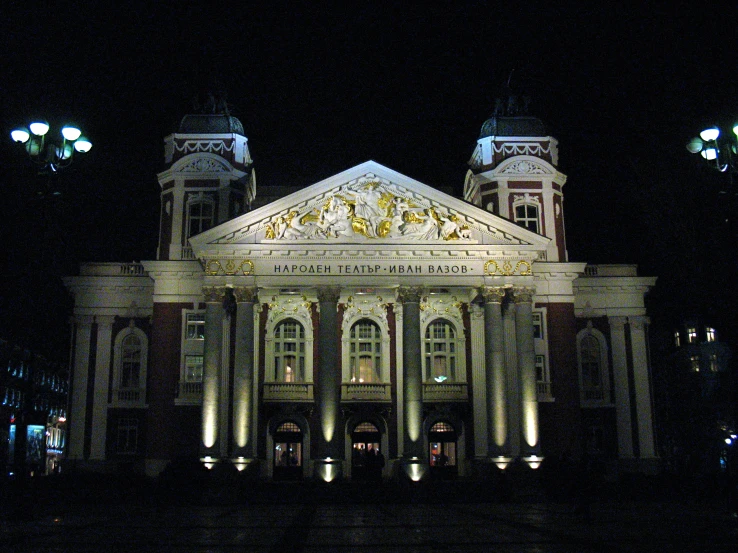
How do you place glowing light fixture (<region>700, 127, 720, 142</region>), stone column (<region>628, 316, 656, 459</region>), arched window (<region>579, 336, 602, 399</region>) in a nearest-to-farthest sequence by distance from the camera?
glowing light fixture (<region>700, 127, 720, 142</region>) < stone column (<region>628, 316, 656, 459</region>) < arched window (<region>579, 336, 602, 399</region>)

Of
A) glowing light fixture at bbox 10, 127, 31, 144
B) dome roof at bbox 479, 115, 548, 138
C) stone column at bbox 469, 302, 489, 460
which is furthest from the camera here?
dome roof at bbox 479, 115, 548, 138

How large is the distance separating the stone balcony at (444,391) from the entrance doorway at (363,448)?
3.54 metres

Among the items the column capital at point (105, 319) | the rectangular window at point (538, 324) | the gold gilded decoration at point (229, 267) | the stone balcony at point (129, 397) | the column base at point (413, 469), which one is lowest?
the column base at point (413, 469)

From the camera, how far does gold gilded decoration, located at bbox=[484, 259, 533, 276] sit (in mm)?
40438

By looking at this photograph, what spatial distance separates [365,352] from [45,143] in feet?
84.5

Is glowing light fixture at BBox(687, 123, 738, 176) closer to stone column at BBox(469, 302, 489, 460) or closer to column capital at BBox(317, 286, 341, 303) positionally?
column capital at BBox(317, 286, 341, 303)

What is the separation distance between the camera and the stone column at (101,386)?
44.7 metres

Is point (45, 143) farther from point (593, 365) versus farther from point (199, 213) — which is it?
point (593, 365)

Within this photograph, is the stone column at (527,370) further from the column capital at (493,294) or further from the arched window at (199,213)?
the arched window at (199,213)

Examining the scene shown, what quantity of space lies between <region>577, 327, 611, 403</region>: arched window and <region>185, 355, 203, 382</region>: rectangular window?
814 inches

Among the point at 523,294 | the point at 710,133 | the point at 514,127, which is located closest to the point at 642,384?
the point at 523,294

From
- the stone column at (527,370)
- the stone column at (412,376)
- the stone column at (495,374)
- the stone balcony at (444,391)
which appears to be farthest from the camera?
the stone balcony at (444,391)

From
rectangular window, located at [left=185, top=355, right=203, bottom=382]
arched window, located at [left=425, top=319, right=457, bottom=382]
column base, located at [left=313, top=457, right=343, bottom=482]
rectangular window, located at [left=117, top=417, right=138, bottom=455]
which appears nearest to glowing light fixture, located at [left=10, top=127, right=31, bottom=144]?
column base, located at [left=313, top=457, right=343, bottom=482]

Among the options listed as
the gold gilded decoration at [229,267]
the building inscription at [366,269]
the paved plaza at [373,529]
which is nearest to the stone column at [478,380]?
the building inscription at [366,269]
